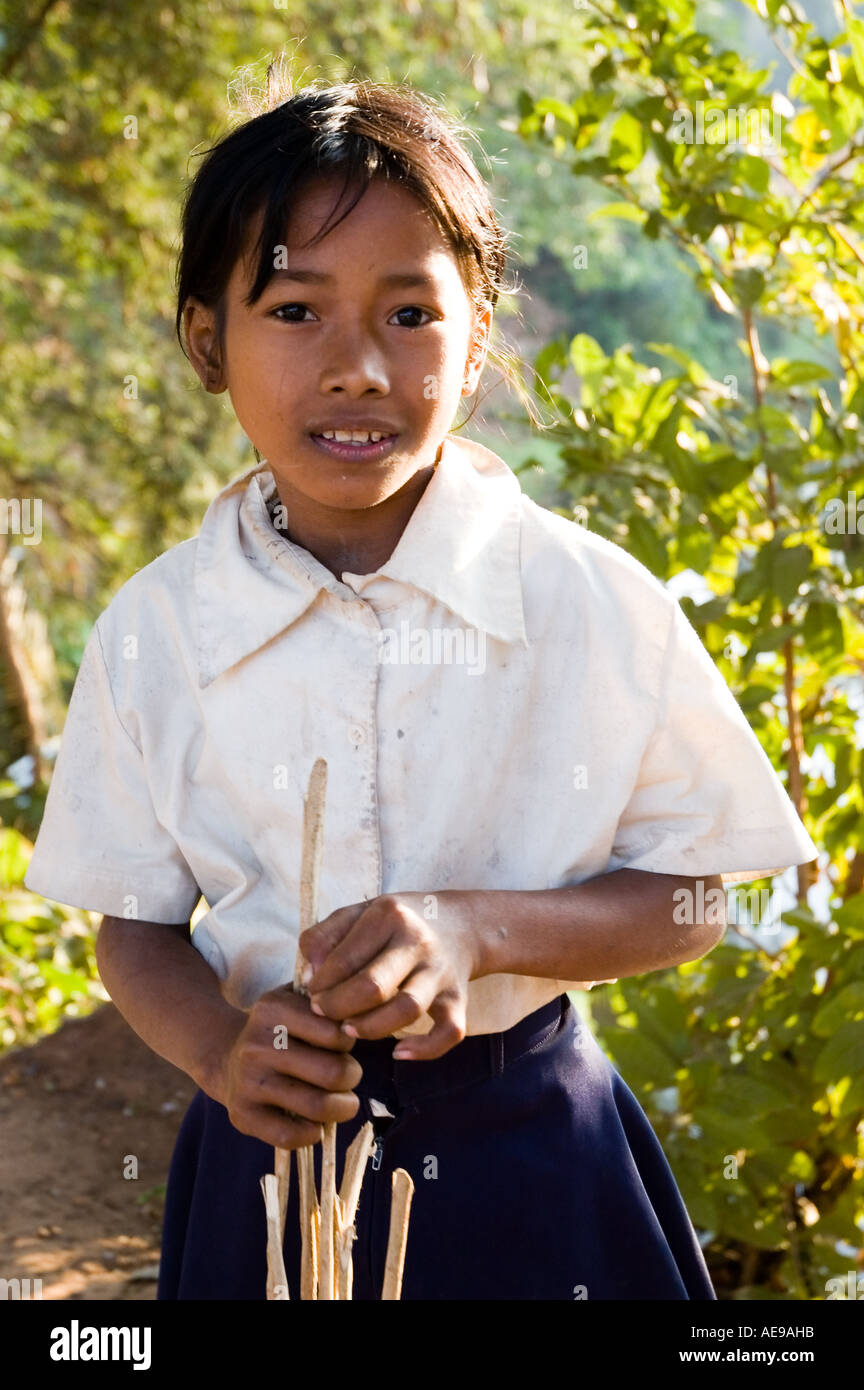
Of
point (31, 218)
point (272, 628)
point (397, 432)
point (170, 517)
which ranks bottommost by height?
point (272, 628)

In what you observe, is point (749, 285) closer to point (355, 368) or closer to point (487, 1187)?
point (355, 368)

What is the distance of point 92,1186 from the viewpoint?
266 cm

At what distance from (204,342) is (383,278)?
0.23 m

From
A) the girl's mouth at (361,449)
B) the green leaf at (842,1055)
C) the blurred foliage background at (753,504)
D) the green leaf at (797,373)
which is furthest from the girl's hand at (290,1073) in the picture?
the green leaf at (797,373)

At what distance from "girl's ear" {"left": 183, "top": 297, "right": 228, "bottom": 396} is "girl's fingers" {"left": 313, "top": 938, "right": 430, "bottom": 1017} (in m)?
0.55

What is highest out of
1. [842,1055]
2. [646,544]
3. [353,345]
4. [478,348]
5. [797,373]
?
[797,373]

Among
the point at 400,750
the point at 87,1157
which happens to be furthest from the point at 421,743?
the point at 87,1157

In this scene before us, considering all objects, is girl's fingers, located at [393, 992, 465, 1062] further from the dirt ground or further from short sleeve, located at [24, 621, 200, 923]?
the dirt ground

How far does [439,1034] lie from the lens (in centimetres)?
89

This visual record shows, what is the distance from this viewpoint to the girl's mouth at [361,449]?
108 centimetres

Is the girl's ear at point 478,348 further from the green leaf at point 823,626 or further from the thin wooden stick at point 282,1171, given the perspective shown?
the green leaf at point 823,626

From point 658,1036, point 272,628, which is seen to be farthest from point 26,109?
point 272,628

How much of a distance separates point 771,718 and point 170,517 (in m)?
2.90
